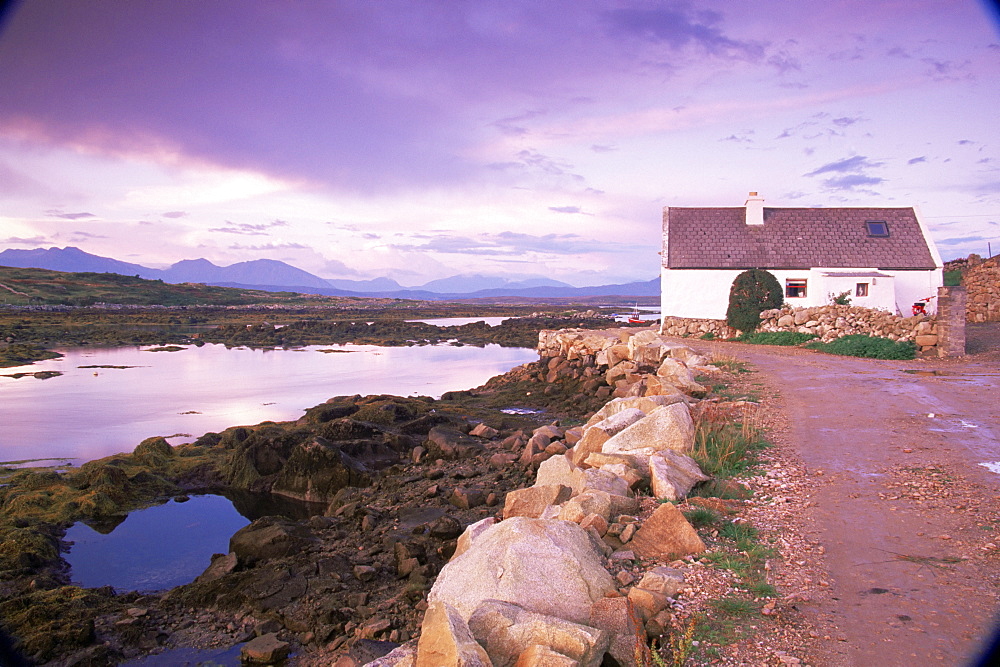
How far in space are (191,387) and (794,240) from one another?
78.6ft

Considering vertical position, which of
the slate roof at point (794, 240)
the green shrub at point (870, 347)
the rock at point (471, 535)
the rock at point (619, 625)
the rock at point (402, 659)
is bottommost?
the rock at point (402, 659)

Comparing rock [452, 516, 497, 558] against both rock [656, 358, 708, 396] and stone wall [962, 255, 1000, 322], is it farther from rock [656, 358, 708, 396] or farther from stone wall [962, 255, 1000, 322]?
stone wall [962, 255, 1000, 322]

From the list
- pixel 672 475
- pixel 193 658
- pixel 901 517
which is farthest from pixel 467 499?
pixel 901 517

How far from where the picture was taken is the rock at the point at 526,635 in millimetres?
3760

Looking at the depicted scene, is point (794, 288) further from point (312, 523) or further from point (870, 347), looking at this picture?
point (312, 523)

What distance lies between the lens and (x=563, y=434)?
11.6 meters

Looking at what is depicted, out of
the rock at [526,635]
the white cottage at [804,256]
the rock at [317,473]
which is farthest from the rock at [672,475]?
the white cottage at [804,256]

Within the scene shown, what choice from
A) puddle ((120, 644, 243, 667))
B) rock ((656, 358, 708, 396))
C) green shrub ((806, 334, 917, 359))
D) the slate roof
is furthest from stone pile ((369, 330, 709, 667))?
the slate roof

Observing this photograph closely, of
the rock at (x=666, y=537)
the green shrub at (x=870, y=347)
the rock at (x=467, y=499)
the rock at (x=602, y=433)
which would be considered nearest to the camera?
the rock at (x=666, y=537)

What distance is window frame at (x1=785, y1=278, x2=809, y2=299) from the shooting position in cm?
2344

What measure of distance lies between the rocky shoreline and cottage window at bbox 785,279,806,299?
931 centimetres

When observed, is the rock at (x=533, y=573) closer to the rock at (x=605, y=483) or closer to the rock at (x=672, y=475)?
the rock at (x=605, y=483)

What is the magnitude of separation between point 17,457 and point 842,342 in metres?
20.4

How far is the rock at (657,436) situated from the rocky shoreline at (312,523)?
2.18 ft
